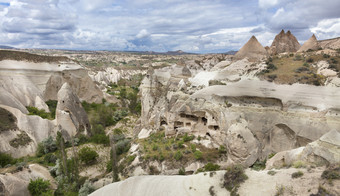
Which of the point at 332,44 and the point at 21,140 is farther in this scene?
the point at 332,44

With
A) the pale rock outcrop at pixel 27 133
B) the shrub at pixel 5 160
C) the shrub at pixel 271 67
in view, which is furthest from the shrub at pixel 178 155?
the pale rock outcrop at pixel 27 133

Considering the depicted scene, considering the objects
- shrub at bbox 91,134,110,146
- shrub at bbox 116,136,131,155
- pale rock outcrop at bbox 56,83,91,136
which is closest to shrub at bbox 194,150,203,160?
shrub at bbox 116,136,131,155

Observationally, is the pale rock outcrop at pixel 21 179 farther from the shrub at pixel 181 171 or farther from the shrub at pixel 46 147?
the shrub at pixel 181 171

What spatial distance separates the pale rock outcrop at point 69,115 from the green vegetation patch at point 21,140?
2.70m

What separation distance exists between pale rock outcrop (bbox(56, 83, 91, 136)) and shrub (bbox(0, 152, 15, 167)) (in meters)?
4.88

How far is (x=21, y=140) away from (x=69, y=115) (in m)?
4.24

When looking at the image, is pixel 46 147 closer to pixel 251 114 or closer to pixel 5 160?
pixel 5 160

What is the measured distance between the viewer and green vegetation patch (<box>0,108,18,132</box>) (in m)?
16.9

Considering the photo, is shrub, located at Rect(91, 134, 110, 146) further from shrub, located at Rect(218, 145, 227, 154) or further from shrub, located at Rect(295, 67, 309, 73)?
shrub, located at Rect(295, 67, 309, 73)

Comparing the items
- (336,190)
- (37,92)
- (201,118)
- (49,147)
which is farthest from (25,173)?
(37,92)

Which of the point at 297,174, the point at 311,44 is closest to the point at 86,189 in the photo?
the point at 297,174

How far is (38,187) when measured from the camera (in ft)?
39.2

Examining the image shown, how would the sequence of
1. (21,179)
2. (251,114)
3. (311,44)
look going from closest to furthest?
(21,179), (251,114), (311,44)

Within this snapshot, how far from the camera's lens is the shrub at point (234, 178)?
23.2ft
